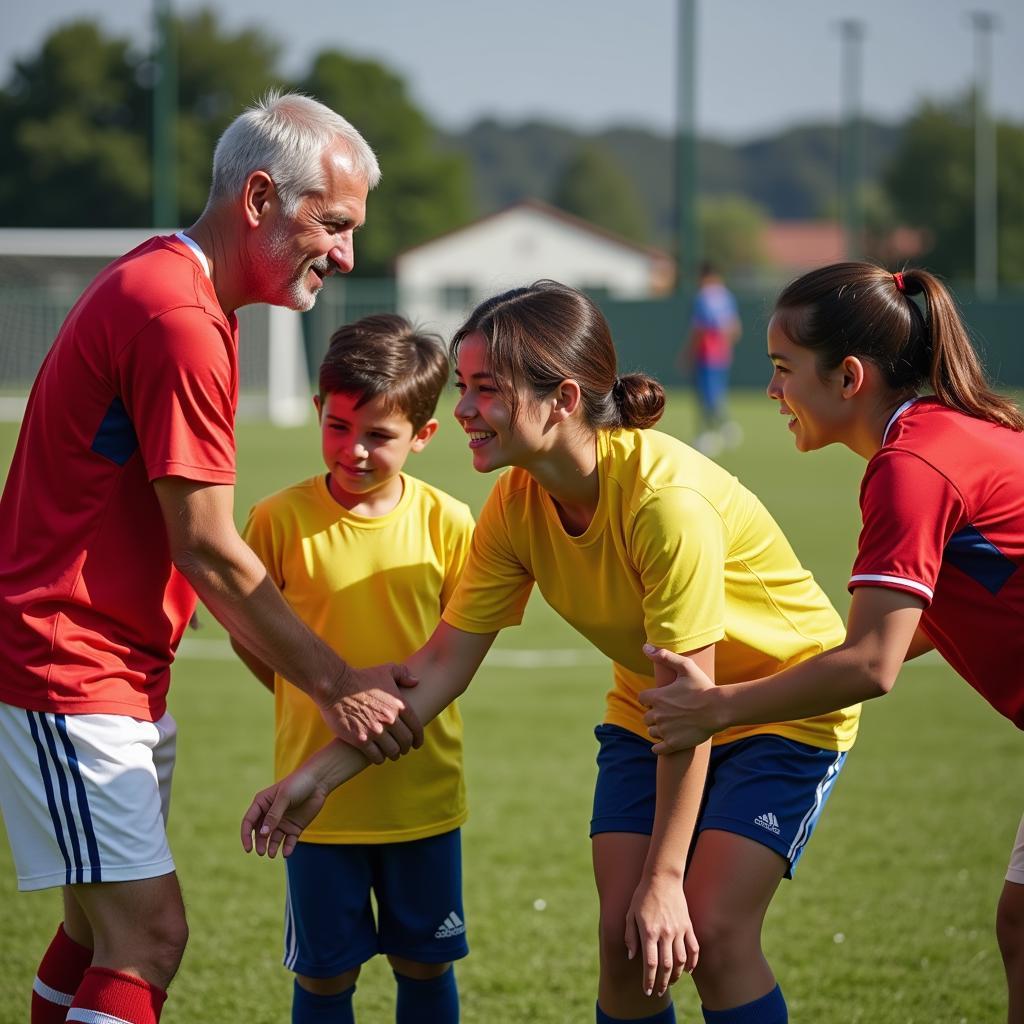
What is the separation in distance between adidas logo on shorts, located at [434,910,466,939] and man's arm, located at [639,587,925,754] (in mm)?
900

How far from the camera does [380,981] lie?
14.0 feet

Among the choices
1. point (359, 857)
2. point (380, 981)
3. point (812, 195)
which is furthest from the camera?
point (812, 195)

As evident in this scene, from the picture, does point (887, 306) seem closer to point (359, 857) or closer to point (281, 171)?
point (281, 171)

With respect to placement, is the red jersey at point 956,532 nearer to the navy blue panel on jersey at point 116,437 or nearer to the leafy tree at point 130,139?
the navy blue panel on jersey at point 116,437

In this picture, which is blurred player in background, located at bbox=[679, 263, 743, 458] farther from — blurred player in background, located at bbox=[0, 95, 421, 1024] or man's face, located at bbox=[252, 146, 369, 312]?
blurred player in background, located at bbox=[0, 95, 421, 1024]

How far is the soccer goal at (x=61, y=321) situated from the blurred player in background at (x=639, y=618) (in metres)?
24.0

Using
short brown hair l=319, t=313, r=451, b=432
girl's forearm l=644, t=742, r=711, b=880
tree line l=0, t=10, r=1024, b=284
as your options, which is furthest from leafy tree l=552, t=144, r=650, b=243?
girl's forearm l=644, t=742, r=711, b=880

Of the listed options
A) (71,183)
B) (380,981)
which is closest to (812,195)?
(71,183)

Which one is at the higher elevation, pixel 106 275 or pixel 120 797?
pixel 106 275

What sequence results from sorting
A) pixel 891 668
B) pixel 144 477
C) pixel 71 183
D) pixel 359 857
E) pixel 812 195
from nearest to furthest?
1. pixel 891 668
2. pixel 144 477
3. pixel 359 857
4. pixel 71 183
5. pixel 812 195

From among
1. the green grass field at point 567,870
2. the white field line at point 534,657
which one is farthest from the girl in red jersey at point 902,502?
the white field line at point 534,657

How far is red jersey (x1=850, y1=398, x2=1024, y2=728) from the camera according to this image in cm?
272

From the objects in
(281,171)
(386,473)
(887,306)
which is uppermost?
(281,171)

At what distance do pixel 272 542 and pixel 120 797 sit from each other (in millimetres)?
825
